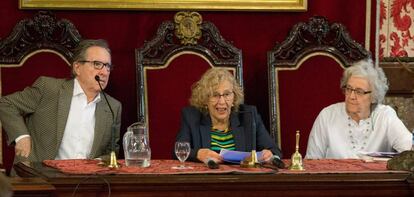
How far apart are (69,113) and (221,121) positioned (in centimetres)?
76

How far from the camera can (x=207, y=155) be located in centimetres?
346

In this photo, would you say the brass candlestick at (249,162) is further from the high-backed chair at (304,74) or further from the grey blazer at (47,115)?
the high-backed chair at (304,74)

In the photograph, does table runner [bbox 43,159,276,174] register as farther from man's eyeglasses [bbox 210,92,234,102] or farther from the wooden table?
man's eyeglasses [bbox 210,92,234,102]

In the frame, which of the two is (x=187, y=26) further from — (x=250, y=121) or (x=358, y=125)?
(x=358, y=125)

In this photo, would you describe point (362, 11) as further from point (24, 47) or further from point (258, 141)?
point (24, 47)

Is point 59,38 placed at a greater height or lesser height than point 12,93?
greater

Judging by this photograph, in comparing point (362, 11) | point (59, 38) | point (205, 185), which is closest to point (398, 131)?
point (362, 11)

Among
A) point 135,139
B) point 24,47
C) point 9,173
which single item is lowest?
point 9,173

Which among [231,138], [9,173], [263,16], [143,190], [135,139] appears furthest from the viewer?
[263,16]

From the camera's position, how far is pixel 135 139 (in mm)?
3254

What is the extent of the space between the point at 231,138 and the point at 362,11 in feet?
4.77

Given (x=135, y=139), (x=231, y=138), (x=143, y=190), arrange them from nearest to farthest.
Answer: (x=143, y=190) → (x=135, y=139) → (x=231, y=138)

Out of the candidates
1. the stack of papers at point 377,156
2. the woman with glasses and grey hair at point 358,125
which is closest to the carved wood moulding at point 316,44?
the woman with glasses and grey hair at point 358,125

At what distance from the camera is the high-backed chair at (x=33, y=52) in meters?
4.31
